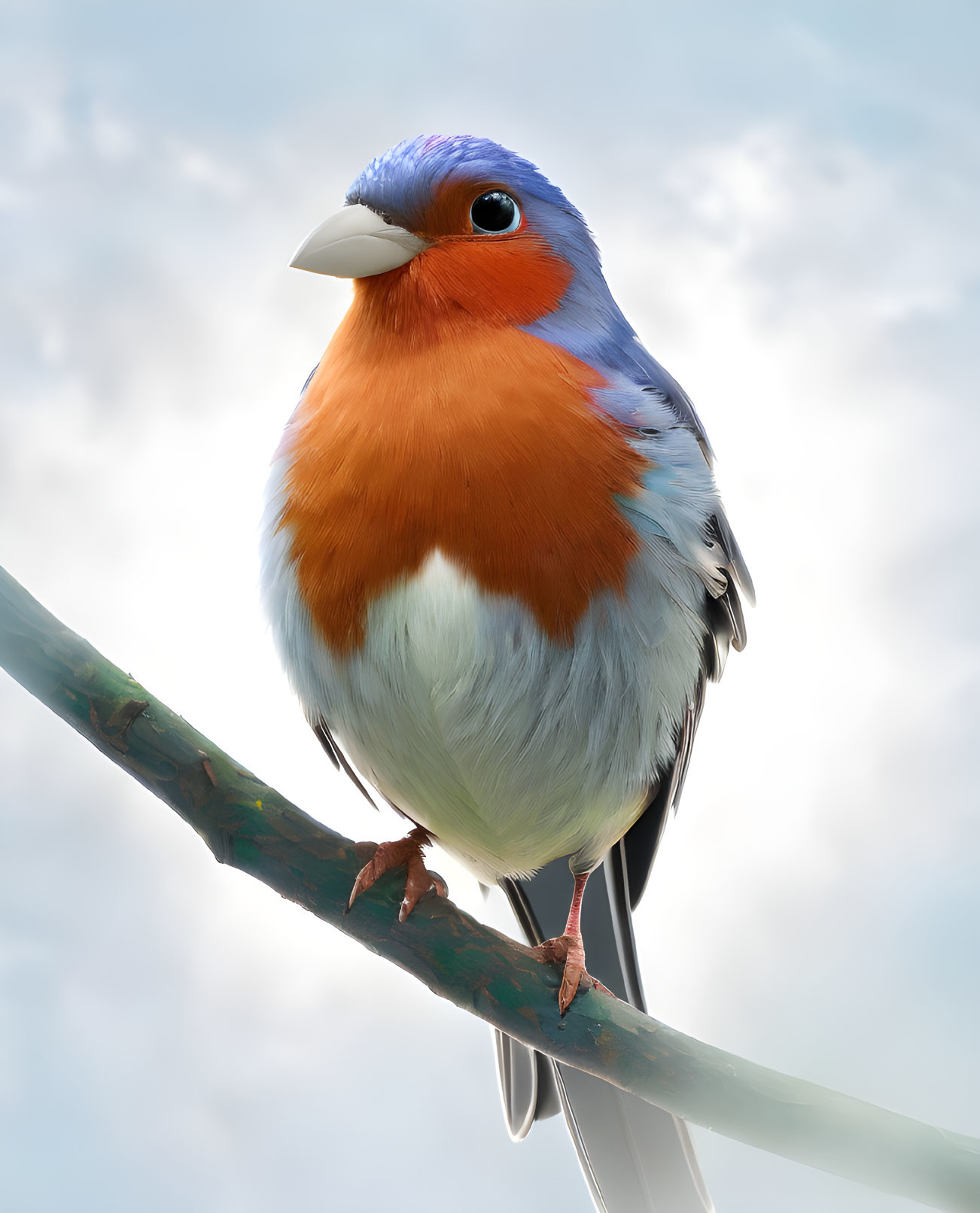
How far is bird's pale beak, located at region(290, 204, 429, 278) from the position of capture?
1171mm

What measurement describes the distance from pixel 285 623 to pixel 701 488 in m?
0.52

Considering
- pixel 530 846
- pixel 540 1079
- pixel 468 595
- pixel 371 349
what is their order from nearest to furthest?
pixel 468 595, pixel 371 349, pixel 530 846, pixel 540 1079

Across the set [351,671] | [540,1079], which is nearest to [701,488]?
[351,671]

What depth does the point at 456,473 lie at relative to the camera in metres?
1.10

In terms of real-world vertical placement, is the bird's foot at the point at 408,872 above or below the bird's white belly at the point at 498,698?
below

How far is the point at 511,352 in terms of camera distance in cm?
117

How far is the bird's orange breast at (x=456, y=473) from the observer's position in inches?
43.5

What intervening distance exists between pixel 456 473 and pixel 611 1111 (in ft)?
3.01

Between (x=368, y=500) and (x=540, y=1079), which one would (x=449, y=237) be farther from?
(x=540, y=1079)

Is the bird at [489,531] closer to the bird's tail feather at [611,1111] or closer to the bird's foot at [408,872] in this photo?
the bird's foot at [408,872]

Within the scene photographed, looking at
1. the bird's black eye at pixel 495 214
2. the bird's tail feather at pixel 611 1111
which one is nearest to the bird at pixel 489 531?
the bird's black eye at pixel 495 214

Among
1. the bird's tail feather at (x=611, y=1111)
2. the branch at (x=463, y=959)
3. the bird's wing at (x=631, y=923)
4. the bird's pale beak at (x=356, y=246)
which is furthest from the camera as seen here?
the bird's tail feather at (x=611, y=1111)

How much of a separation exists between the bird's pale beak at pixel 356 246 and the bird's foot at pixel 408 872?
0.67 m

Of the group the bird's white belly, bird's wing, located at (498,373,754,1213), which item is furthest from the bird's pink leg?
bird's wing, located at (498,373,754,1213)
